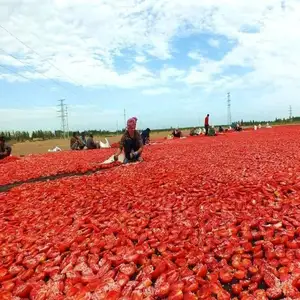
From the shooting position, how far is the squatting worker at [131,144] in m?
11.7

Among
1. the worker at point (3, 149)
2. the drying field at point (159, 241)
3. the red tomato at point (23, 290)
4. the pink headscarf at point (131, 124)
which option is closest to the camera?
the drying field at point (159, 241)

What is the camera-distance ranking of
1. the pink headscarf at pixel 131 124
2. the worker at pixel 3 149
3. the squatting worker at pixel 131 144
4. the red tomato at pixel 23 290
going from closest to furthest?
the red tomato at pixel 23 290 → the pink headscarf at pixel 131 124 → the squatting worker at pixel 131 144 → the worker at pixel 3 149

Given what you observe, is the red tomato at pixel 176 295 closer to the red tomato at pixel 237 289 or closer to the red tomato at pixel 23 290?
the red tomato at pixel 237 289

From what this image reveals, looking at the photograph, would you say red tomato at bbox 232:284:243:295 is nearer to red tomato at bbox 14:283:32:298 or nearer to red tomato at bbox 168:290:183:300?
red tomato at bbox 168:290:183:300

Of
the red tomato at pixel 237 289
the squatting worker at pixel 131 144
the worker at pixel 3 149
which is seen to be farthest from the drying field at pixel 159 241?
the worker at pixel 3 149

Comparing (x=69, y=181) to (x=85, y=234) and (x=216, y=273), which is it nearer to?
(x=85, y=234)

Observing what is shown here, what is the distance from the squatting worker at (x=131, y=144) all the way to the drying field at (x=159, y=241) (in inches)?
171

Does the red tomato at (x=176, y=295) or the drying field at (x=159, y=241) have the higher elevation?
the drying field at (x=159, y=241)

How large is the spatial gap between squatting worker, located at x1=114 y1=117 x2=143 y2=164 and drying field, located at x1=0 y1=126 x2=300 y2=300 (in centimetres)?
434

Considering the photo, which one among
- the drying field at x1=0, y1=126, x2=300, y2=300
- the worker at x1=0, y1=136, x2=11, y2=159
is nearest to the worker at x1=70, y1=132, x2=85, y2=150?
the worker at x1=0, y1=136, x2=11, y2=159

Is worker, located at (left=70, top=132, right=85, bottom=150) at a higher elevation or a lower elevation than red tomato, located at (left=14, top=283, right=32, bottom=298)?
higher

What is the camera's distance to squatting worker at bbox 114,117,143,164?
11.7 metres

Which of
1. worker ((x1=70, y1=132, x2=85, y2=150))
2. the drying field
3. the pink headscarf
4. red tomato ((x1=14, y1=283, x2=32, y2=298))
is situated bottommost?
red tomato ((x1=14, y1=283, x2=32, y2=298))

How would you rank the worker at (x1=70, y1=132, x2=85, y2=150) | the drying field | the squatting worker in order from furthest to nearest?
the worker at (x1=70, y1=132, x2=85, y2=150), the squatting worker, the drying field
